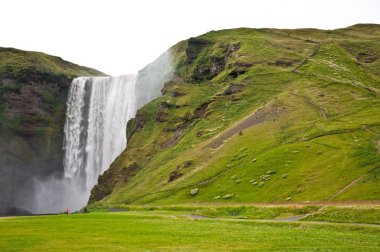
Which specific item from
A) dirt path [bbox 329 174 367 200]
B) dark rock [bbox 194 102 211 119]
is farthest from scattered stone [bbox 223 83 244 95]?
dirt path [bbox 329 174 367 200]

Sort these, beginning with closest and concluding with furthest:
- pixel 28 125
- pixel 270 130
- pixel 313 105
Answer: pixel 270 130 → pixel 313 105 → pixel 28 125

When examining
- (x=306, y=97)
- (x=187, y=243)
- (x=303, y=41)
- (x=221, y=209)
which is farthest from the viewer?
(x=303, y=41)

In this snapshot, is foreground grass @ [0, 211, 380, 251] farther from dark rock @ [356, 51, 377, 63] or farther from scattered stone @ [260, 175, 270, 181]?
dark rock @ [356, 51, 377, 63]

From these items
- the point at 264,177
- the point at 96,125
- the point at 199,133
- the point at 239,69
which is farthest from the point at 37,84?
the point at 264,177

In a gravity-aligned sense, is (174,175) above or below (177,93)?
below

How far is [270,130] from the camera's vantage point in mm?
87625

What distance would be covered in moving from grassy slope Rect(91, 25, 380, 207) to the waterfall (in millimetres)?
12891

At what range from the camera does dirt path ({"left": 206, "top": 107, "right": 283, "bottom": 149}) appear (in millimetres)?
91688

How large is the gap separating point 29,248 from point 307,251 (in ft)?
55.2

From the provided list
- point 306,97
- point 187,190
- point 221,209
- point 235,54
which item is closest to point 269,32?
point 235,54

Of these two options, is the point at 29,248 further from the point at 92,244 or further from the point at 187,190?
the point at 187,190

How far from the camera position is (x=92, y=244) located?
96.5 feet

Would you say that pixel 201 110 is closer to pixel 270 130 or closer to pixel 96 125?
pixel 270 130

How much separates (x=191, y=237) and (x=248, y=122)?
6436cm
